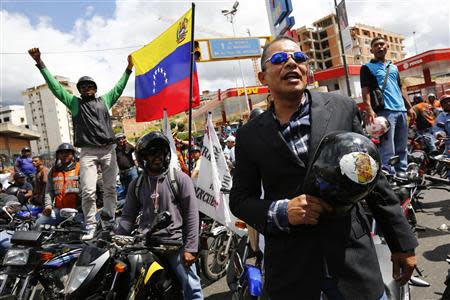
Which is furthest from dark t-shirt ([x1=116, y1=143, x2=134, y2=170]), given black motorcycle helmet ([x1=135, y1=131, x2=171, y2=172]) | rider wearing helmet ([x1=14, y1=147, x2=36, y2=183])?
black motorcycle helmet ([x1=135, y1=131, x2=171, y2=172])

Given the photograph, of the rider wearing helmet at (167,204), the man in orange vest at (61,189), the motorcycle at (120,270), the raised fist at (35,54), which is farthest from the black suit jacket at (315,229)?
the man in orange vest at (61,189)

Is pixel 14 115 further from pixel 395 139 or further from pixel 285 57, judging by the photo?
pixel 285 57

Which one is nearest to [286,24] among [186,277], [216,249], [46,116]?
[216,249]

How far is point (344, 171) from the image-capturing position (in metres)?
1.28

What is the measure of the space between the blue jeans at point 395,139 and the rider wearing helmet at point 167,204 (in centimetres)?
257

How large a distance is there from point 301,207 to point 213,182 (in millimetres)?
2994

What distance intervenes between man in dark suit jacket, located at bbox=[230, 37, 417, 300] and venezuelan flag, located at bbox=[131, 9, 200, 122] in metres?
3.28

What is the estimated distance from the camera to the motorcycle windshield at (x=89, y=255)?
2.77m

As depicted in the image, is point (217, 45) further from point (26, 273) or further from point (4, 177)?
point (26, 273)

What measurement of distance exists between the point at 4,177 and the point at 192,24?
763cm

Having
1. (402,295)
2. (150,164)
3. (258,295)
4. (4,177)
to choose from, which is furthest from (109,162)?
(4,177)

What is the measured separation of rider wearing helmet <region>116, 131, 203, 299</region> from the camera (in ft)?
10.3

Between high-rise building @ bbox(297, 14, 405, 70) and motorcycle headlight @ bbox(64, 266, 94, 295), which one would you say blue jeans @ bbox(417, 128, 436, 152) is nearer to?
motorcycle headlight @ bbox(64, 266, 94, 295)

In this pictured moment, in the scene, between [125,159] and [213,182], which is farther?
[125,159]
